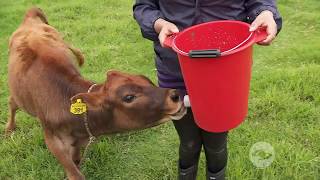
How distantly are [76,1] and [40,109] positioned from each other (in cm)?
502

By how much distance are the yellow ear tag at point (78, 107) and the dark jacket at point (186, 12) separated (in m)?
0.57

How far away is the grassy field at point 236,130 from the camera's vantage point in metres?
3.70

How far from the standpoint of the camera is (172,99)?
2723 millimetres

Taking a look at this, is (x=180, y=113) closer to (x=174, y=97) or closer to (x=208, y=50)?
(x=174, y=97)

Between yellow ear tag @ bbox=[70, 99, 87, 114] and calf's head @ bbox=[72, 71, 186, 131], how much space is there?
3 centimetres

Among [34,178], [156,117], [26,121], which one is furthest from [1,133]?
[156,117]

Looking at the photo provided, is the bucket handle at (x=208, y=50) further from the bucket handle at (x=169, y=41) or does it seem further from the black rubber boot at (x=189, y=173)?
the black rubber boot at (x=189, y=173)

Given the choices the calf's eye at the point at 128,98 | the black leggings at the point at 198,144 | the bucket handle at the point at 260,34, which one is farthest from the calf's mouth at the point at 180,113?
the bucket handle at the point at 260,34

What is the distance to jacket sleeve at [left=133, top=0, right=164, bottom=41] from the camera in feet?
8.70

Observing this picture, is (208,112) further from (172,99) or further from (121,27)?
(121,27)

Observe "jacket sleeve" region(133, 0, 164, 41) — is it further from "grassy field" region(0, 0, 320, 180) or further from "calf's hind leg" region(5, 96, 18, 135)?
"calf's hind leg" region(5, 96, 18, 135)

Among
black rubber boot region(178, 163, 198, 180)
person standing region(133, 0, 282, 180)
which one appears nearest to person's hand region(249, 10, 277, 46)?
person standing region(133, 0, 282, 180)

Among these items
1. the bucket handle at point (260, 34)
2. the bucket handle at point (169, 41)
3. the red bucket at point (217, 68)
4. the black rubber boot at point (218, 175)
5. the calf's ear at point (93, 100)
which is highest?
the bucket handle at point (260, 34)

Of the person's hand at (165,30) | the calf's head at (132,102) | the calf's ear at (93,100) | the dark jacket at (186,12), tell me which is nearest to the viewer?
the person's hand at (165,30)
